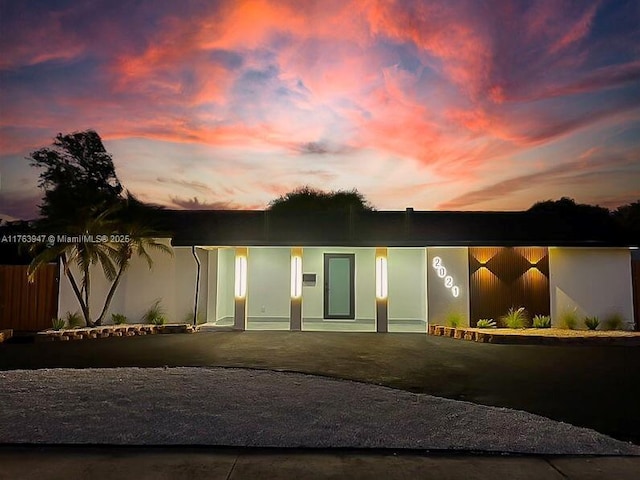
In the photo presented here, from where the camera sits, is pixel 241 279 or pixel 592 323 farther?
pixel 241 279

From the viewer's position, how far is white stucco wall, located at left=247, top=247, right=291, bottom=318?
15242mm

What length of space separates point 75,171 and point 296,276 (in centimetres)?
1954

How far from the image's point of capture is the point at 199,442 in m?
4.31

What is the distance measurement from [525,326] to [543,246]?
229 centimetres

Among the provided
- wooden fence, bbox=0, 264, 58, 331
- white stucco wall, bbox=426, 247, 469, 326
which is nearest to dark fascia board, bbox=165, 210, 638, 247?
white stucco wall, bbox=426, 247, 469, 326

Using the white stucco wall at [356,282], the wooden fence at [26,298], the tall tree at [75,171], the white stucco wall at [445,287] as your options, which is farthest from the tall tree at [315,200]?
the wooden fence at [26,298]

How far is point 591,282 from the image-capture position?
42.8ft

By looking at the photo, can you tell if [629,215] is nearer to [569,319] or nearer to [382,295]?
[569,319]

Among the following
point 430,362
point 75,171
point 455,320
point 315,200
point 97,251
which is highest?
point 75,171

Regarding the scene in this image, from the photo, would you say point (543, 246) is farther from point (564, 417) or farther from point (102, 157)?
point (102, 157)

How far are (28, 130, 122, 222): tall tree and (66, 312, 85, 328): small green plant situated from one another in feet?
29.8

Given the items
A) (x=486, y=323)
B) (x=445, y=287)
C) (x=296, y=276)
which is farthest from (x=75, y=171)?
(x=486, y=323)

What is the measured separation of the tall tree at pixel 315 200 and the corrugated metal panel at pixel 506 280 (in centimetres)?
A: 1945

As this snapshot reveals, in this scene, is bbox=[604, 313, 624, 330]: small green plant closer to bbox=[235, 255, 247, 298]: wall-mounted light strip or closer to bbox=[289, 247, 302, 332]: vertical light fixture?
bbox=[289, 247, 302, 332]: vertical light fixture
